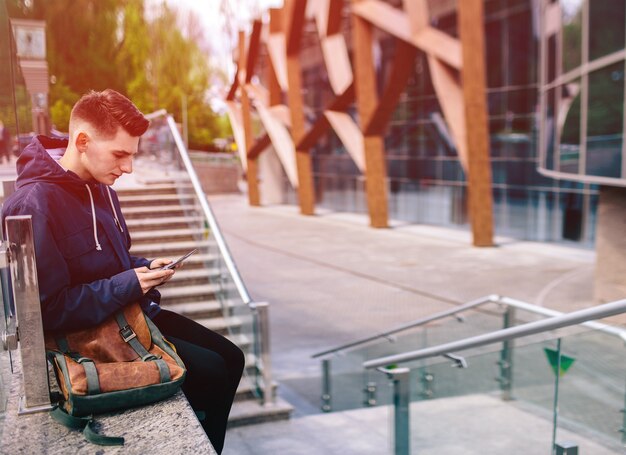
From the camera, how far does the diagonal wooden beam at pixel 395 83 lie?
955 inches

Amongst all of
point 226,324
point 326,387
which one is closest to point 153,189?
point 226,324

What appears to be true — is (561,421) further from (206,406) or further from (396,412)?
(206,406)

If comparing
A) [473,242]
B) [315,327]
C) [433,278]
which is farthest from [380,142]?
[315,327]

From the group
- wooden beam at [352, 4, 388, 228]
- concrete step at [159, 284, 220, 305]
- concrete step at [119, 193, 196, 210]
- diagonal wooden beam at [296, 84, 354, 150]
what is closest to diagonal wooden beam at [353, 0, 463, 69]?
wooden beam at [352, 4, 388, 228]

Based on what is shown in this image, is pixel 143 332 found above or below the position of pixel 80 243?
below

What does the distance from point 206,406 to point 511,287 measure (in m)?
14.5

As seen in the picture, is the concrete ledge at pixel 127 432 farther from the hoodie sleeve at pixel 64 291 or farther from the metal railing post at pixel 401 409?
the metal railing post at pixel 401 409

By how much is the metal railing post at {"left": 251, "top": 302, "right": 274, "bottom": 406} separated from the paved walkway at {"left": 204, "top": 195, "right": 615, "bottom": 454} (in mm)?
412

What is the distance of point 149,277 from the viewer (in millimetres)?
2111

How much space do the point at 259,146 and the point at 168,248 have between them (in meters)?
30.0

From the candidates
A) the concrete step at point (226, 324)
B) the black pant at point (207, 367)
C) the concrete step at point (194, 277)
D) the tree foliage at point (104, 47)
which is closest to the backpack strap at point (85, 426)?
the black pant at point (207, 367)

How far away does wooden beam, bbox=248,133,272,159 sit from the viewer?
37903 mm

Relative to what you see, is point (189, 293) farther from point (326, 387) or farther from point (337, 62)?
point (337, 62)

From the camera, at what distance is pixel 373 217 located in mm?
27594
